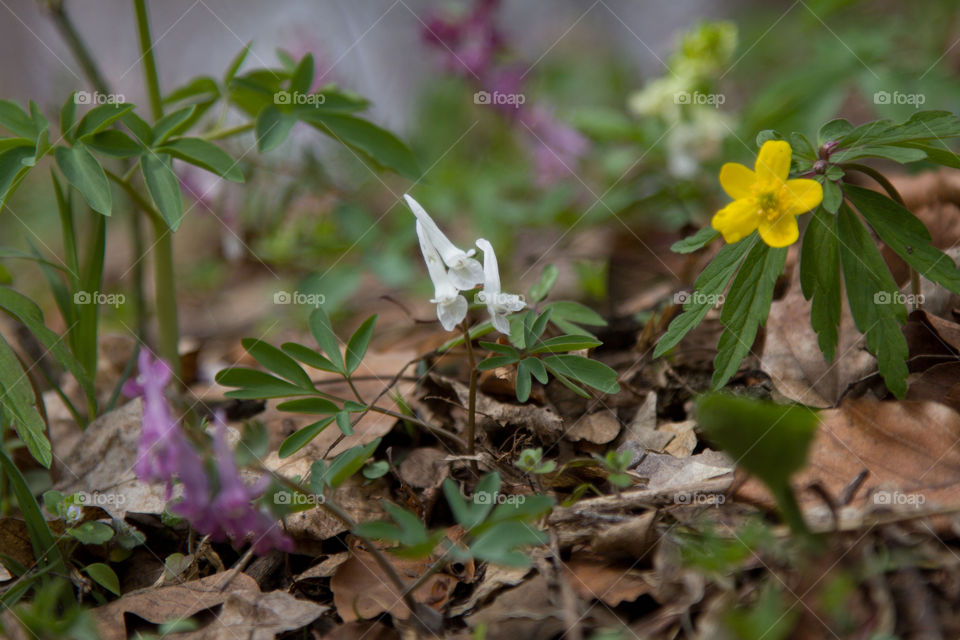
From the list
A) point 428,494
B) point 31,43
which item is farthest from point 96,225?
point 31,43

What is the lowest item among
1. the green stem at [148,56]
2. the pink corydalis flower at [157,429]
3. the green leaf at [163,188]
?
the pink corydalis flower at [157,429]

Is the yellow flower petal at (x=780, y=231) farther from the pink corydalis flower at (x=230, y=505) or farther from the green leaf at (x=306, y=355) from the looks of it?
the pink corydalis flower at (x=230, y=505)

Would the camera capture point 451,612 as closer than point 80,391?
Yes

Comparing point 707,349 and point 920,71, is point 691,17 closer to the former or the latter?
point 920,71

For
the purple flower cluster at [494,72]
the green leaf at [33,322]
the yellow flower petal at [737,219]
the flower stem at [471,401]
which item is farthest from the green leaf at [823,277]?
the purple flower cluster at [494,72]

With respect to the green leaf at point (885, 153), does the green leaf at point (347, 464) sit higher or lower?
lower

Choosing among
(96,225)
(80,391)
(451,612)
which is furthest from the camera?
(80,391)
